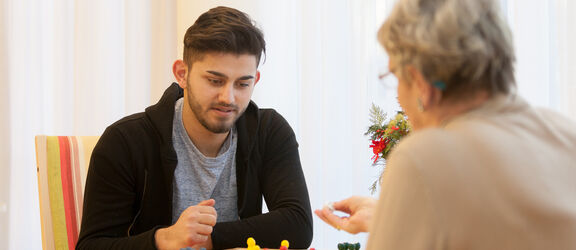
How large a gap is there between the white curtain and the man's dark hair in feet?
4.42

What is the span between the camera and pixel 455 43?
878mm

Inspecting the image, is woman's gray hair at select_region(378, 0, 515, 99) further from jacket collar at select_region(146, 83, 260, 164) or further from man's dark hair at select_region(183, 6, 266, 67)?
jacket collar at select_region(146, 83, 260, 164)

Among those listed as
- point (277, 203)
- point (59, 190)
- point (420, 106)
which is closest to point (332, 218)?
point (420, 106)

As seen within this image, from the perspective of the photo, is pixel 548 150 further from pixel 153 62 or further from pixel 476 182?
pixel 153 62

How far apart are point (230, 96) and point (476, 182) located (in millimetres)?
1185

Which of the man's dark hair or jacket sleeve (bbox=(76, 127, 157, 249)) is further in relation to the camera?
the man's dark hair

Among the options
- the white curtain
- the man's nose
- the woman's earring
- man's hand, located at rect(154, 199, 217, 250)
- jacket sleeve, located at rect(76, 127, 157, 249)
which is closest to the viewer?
the woman's earring

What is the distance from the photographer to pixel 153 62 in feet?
12.1

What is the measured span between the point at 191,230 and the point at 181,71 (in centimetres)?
65

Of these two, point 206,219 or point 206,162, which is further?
point 206,162

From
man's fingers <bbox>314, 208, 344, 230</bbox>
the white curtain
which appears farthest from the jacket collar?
the white curtain

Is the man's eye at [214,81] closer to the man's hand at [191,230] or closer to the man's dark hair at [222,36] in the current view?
the man's dark hair at [222,36]

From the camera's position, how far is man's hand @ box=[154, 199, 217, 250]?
158 centimetres

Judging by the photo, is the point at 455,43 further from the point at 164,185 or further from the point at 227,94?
the point at 164,185
